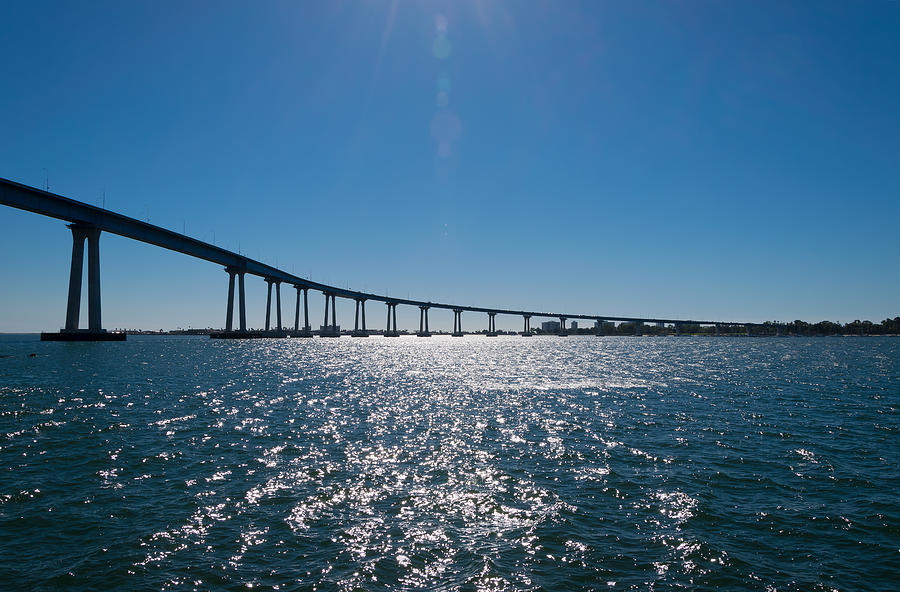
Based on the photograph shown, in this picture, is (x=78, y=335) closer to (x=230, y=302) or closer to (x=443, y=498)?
(x=230, y=302)

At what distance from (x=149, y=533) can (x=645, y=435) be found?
20.5 metres

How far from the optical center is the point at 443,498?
1450 centimetres

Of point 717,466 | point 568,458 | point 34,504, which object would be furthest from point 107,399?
point 717,466

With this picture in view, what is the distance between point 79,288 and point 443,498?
398 ft

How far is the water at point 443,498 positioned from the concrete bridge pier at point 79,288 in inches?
3660

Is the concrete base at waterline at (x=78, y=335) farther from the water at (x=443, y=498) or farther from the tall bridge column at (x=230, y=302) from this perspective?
the water at (x=443, y=498)

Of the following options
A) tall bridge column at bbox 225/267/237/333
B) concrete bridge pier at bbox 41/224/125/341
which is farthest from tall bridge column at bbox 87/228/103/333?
tall bridge column at bbox 225/267/237/333

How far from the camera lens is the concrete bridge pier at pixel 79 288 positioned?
4114 inches

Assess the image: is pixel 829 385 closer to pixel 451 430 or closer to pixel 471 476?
pixel 451 430

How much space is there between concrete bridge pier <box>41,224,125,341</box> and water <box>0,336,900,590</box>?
305ft

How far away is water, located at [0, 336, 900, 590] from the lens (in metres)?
10.1

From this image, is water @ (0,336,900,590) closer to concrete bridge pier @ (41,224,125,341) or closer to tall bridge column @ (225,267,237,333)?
concrete bridge pier @ (41,224,125,341)

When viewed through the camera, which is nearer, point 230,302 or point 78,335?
point 78,335

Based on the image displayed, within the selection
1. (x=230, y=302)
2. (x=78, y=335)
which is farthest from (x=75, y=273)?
(x=230, y=302)
